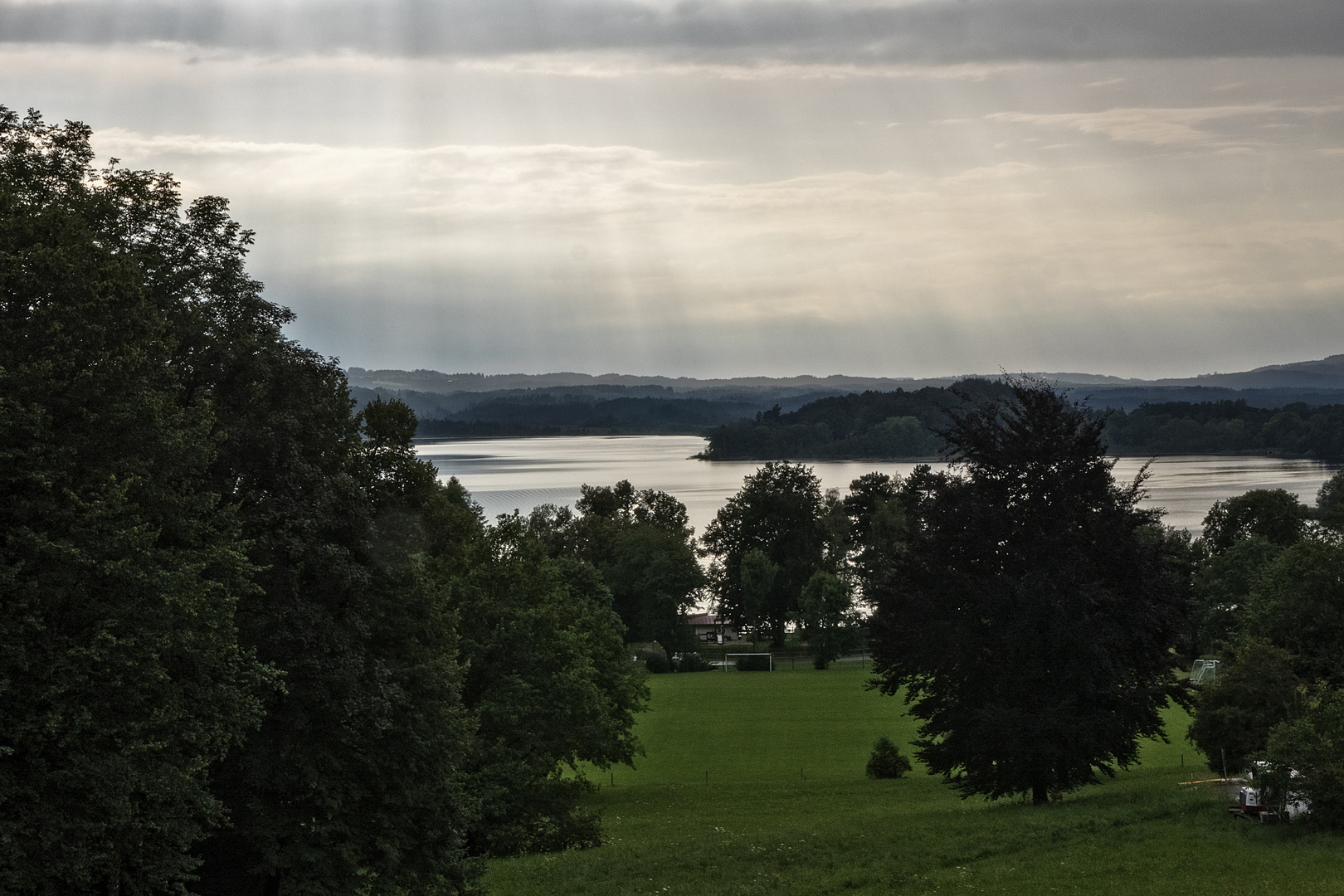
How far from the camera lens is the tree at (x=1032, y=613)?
75.1 feet

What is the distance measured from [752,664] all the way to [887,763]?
141 feet

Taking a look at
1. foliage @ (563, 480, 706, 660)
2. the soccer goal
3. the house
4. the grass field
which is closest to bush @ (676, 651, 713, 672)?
foliage @ (563, 480, 706, 660)

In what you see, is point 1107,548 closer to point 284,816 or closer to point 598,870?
point 598,870

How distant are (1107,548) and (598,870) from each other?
1227 cm

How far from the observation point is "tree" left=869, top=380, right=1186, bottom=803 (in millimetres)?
22891

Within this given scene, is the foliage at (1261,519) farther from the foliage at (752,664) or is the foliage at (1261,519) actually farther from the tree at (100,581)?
the tree at (100,581)

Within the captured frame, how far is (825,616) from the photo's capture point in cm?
8206

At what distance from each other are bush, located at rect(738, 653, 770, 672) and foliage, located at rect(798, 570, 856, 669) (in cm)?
365

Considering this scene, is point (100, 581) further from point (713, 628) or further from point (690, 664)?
point (713, 628)

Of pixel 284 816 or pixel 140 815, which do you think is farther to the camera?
pixel 284 816

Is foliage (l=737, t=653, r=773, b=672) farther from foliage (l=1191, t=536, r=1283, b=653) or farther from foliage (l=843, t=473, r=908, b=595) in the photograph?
foliage (l=1191, t=536, r=1283, b=653)

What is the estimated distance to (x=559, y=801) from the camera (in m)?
27.3

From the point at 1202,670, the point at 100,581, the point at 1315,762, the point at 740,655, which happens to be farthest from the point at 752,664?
the point at 100,581

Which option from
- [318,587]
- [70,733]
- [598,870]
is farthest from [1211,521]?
[70,733]
